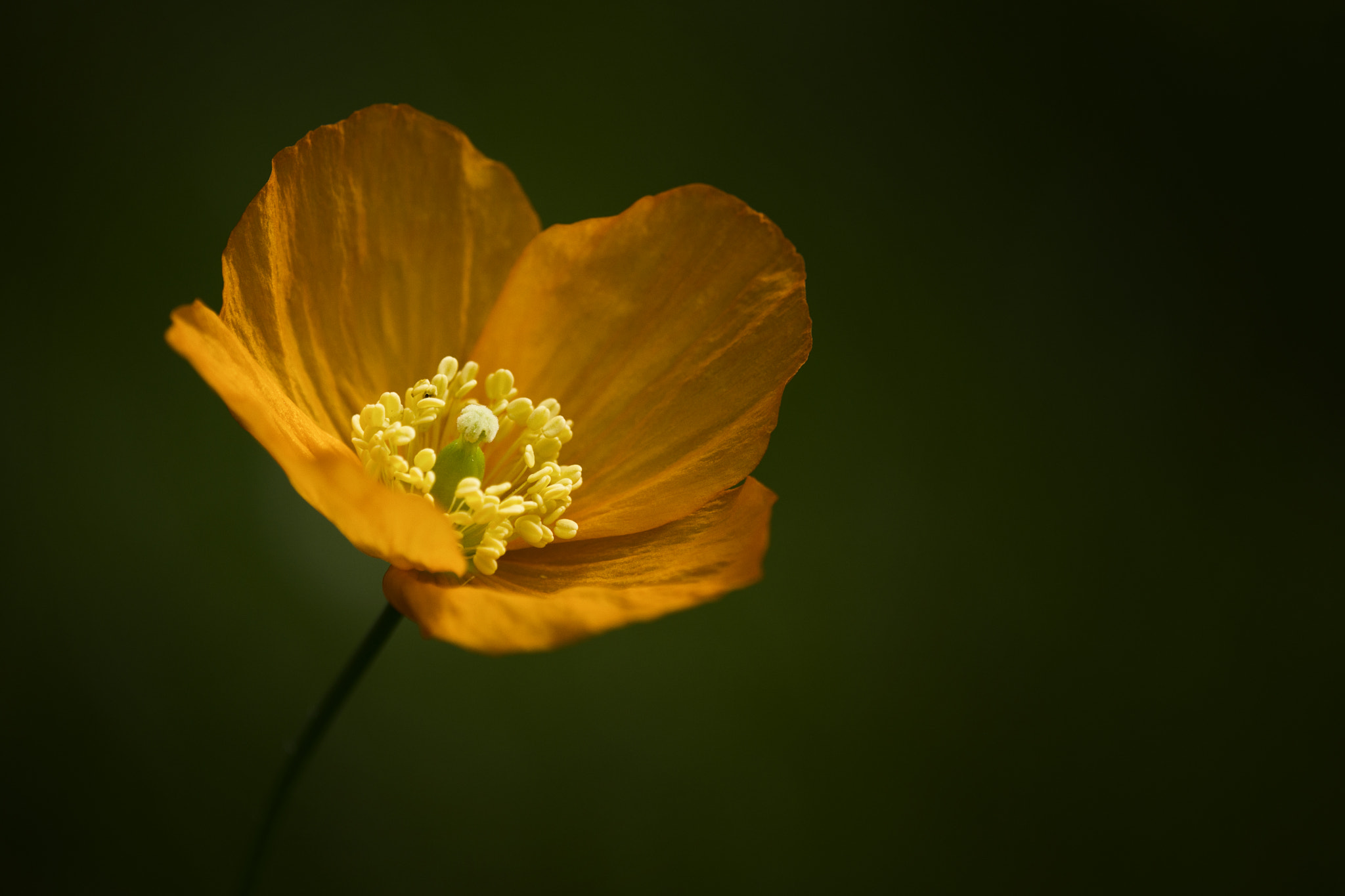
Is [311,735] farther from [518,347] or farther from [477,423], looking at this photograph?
[518,347]

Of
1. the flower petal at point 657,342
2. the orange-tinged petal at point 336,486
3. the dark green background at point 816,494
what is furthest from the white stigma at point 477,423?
the dark green background at point 816,494

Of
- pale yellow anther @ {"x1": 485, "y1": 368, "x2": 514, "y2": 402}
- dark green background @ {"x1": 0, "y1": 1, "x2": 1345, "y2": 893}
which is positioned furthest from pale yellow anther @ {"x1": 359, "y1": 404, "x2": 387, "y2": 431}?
dark green background @ {"x1": 0, "y1": 1, "x2": 1345, "y2": 893}

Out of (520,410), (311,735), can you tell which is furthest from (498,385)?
(311,735)

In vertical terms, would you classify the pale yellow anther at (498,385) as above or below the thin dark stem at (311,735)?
above

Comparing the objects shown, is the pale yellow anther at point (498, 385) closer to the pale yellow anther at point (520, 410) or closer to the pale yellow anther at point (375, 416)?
the pale yellow anther at point (520, 410)

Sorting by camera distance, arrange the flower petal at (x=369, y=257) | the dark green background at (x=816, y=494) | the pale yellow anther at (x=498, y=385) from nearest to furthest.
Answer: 1. the flower petal at (x=369, y=257)
2. the pale yellow anther at (x=498, y=385)
3. the dark green background at (x=816, y=494)

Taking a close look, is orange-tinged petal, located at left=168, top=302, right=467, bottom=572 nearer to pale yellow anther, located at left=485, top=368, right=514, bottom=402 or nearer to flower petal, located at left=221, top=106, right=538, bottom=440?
flower petal, located at left=221, top=106, right=538, bottom=440
